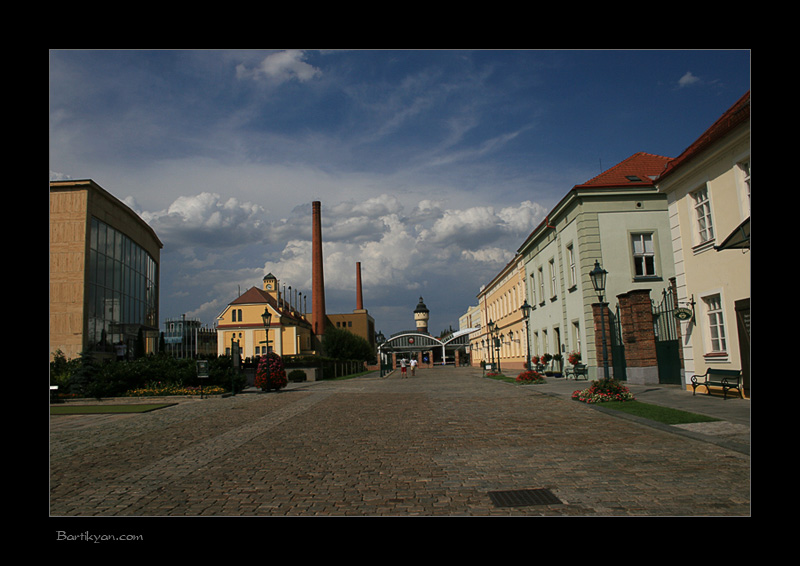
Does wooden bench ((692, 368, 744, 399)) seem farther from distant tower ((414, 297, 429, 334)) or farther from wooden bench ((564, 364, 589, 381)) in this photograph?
distant tower ((414, 297, 429, 334))

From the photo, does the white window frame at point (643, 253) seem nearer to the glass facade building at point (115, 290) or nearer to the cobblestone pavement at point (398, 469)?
the cobblestone pavement at point (398, 469)

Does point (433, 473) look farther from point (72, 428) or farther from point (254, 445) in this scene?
point (72, 428)

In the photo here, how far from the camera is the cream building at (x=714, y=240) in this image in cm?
1264

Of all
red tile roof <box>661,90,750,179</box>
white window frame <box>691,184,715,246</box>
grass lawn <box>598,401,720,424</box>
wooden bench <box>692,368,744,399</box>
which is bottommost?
grass lawn <box>598,401,720,424</box>

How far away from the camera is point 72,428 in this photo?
41.2 ft

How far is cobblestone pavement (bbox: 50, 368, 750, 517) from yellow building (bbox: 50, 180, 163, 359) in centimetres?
2280

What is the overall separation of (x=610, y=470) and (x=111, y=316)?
37604 mm

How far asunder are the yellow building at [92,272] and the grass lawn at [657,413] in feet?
84.1

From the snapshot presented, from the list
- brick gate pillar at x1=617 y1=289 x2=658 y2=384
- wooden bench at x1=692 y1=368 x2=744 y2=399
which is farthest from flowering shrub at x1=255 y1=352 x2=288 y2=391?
wooden bench at x1=692 y1=368 x2=744 y2=399

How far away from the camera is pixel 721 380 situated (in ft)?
45.9

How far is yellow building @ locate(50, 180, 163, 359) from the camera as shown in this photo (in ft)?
108

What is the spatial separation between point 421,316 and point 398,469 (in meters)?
109
